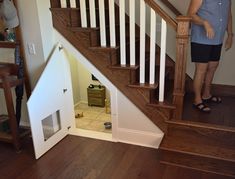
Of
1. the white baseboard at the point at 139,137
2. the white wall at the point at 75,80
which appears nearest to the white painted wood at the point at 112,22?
the white baseboard at the point at 139,137

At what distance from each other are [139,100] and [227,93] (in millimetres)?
1217

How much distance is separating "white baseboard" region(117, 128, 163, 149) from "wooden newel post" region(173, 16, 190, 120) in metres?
0.38

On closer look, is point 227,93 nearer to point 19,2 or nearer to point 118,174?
point 118,174

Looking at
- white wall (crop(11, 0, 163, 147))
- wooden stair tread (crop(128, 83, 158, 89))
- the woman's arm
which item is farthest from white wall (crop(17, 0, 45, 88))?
the woman's arm

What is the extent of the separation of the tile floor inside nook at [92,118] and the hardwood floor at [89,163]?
777 mm

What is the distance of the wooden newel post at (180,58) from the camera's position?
2043mm

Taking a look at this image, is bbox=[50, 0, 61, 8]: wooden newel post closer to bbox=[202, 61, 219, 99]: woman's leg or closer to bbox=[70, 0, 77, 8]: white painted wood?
bbox=[70, 0, 77, 8]: white painted wood

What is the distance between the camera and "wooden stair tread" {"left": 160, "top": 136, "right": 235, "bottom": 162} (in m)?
2.09

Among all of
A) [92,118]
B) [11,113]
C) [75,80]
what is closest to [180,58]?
[11,113]

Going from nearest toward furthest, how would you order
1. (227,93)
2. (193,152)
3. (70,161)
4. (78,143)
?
1. (193,152)
2. (70,161)
3. (78,143)
4. (227,93)

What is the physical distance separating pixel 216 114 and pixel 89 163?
138cm

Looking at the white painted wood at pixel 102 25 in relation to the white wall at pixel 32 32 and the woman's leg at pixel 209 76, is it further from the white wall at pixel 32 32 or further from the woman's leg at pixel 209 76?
the woman's leg at pixel 209 76

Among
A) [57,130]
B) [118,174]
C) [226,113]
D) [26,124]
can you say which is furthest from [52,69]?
[226,113]

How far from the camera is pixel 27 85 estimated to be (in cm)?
279
